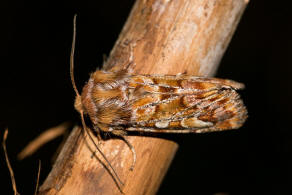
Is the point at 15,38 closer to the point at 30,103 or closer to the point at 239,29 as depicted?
the point at 30,103

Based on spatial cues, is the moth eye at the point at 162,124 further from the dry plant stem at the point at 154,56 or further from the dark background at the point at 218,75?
the dark background at the point at 218,75

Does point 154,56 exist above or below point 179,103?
above

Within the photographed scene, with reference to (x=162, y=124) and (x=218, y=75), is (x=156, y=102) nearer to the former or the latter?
(x=162, y=124)

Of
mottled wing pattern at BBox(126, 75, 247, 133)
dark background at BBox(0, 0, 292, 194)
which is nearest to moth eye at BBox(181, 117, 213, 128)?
mottled wing pattern at BBox(126, 75, 247, 133)

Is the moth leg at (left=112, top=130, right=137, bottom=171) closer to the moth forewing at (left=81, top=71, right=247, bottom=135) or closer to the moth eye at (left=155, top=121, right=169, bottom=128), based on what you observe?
the moth forewing at (left=81, top=71, right=247, bottom=135)

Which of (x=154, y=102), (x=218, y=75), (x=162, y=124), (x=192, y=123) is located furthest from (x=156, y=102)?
(x=218, y=75)
